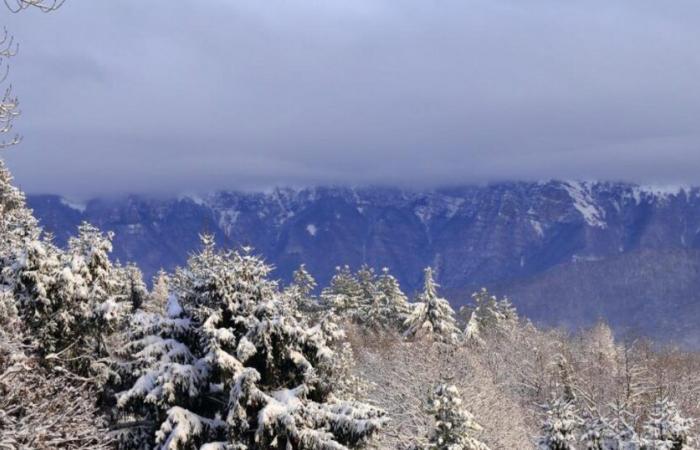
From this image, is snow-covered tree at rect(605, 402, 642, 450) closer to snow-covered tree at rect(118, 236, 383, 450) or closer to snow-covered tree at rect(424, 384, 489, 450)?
snow-covered tree at rect(424, 384, 489, 450)

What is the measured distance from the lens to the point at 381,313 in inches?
3066

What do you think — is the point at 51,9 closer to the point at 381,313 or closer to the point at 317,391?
the point at 317,391

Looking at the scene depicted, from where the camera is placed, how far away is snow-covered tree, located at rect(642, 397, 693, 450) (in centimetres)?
2803

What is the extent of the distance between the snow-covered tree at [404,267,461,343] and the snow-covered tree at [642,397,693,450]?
32.5 metres

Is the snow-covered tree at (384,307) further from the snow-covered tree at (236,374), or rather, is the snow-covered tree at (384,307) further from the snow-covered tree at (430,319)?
the snow-covered tree at (236,374)

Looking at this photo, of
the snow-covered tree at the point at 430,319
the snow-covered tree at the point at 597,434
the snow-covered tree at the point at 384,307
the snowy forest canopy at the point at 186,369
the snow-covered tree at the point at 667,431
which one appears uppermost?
the snowy forest canopy at the point at 186,369

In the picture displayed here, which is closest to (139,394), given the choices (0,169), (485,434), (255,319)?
(255,319)

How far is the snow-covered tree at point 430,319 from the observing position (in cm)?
6262

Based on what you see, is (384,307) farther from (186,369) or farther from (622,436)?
(186,369)

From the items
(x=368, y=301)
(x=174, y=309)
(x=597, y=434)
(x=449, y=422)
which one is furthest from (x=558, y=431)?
(x=368, y=301)

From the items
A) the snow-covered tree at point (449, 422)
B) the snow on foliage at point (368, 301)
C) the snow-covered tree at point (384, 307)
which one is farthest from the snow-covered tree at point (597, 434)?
the snow-covered tree at point (384, 307)

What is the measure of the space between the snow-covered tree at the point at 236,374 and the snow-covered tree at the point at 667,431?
1420cm

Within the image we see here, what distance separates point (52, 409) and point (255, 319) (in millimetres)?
5222

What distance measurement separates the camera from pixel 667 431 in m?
28.2
